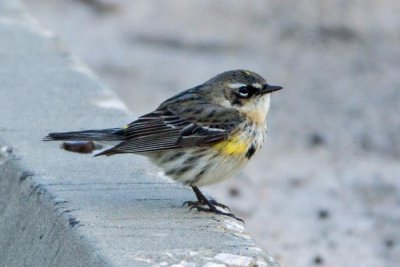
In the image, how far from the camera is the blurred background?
342 inches

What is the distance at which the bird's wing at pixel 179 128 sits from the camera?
242 inches

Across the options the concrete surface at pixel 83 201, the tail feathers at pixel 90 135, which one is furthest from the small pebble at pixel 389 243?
the tail feathers at pixel 90 135

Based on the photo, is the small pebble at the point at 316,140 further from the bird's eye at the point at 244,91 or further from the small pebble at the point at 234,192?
the bird's eye at the point at 244,91

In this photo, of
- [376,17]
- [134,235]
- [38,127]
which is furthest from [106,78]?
[134,235]

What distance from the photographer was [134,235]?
5.42 metres

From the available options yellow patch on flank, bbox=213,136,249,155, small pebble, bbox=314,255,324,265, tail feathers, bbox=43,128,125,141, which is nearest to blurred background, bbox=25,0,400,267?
small pebble, bbox=314,255,324,265

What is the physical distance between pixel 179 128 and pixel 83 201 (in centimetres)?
70

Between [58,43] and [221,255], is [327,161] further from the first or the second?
[221,255]

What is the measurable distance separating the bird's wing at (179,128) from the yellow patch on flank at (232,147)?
0.11 feet

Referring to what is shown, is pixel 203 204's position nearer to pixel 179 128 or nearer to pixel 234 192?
pixel 179 128

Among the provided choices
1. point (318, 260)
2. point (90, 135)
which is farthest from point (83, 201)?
point (318, 260)

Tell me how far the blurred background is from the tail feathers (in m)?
2.31

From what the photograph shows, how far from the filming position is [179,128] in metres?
6.25

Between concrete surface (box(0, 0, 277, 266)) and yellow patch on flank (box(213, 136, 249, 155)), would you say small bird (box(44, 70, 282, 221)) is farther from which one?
concrete surface (box(0, 0, 277, 266))
